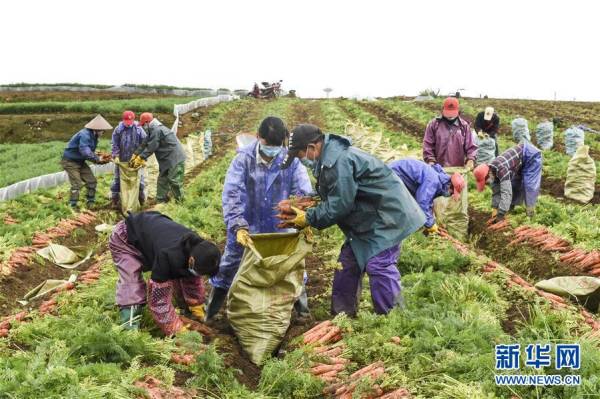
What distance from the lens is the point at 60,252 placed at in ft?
28.8

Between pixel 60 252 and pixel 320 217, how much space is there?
5.49m

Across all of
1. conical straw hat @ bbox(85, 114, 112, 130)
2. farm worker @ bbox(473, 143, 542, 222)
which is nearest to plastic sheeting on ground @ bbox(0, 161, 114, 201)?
conical straw hat @ bbox(85, 114, 112, 130)

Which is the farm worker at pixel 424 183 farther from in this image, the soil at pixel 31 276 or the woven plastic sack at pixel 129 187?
the woven plastic sack at pixel 129 187

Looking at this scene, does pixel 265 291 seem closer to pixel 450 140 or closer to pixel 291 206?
pixel 291 206

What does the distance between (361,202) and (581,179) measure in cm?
769

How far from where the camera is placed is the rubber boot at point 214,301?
570 cm

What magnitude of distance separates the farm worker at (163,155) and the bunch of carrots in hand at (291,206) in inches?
247

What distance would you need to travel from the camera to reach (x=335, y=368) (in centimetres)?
451

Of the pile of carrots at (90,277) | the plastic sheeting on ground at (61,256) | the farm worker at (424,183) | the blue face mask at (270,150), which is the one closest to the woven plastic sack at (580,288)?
the farm worker at (424,183)

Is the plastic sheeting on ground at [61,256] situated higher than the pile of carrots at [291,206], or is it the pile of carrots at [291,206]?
the pile of carrots at [291,206]

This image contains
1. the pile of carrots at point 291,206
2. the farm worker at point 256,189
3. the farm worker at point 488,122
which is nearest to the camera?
the pile of carrots at point 291,206

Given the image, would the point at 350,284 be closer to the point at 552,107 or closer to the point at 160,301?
the point at 160,301

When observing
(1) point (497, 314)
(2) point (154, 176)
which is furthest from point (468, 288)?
(2) point (154, 176)

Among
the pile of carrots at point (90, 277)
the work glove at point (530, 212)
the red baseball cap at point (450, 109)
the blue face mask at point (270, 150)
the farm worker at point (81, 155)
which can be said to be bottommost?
the pile of carrots at point (90, 277)
